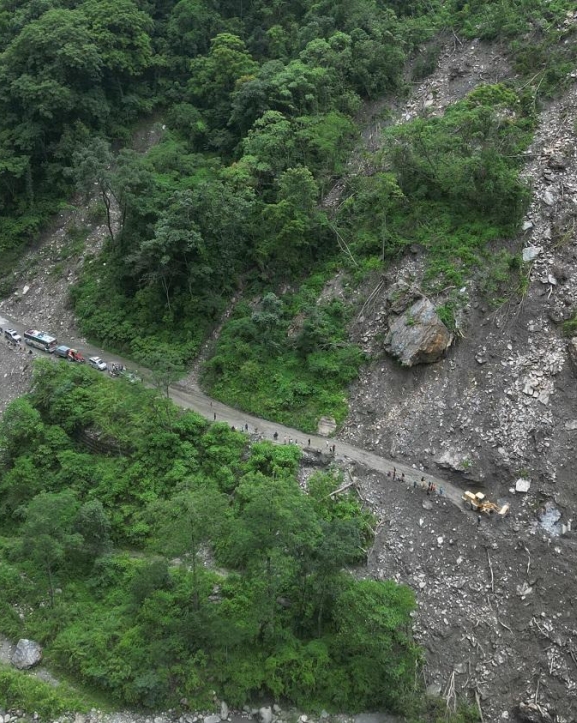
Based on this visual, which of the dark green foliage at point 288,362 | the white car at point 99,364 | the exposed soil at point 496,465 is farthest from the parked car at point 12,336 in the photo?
the dark green foliage at point 288,362

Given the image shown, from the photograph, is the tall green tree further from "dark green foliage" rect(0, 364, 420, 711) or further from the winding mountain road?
the winding mountain road

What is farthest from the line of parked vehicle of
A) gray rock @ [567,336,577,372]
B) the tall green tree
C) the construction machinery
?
gray rock @ [567,336,577,372]

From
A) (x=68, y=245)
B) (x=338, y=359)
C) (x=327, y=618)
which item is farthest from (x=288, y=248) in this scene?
(x=327, y=618)

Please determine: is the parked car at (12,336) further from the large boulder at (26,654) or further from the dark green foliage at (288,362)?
the large boulder at (26,654)

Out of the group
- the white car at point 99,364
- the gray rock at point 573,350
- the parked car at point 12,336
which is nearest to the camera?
the gray rock at point 573,350

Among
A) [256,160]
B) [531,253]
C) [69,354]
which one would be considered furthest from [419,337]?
[69,354]

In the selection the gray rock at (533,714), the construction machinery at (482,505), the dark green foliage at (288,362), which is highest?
the dark green foliage at (288,362)

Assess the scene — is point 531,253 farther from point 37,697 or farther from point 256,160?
point 37,697
